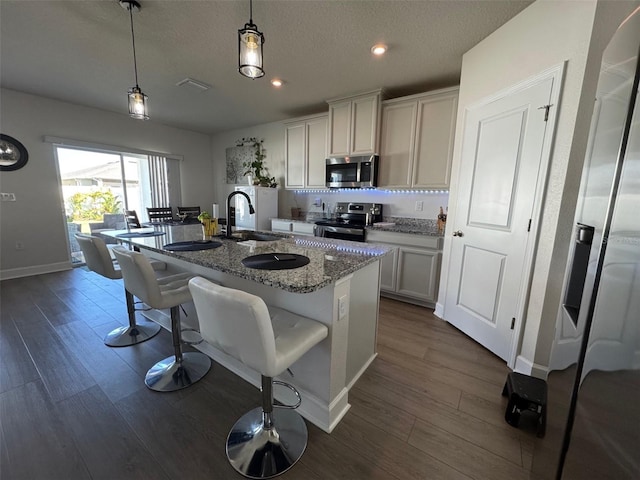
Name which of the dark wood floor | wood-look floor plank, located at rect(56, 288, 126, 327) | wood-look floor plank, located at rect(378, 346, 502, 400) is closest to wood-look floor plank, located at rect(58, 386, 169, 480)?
the dark wood floor

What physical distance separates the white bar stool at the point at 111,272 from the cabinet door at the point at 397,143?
2755 mm

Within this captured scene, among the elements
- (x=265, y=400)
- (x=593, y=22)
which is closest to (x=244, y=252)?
(x=265, y=400)

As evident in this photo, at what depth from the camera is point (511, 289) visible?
75.0 inches

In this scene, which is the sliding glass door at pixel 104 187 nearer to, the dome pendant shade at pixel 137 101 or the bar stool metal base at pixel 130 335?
the bar stool metal base at pixel 130 335

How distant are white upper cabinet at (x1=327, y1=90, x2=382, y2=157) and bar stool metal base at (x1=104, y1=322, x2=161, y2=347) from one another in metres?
2.94

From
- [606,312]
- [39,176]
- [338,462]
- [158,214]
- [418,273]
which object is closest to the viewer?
[606,312]

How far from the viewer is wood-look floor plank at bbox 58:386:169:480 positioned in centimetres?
114

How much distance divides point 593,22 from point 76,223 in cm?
642

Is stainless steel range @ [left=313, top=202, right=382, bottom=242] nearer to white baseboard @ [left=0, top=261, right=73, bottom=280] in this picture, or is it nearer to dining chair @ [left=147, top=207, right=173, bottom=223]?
dining chair @ [left=147, top=207, right=173, bottom=223]

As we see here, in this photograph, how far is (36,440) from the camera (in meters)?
1.27

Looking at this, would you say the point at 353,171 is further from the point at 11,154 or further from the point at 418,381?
the point at 11,154

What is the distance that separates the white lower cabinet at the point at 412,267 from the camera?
110 inches

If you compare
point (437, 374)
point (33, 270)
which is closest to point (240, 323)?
point (437, 374)

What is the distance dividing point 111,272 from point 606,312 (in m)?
2.73
